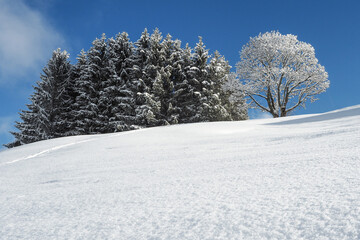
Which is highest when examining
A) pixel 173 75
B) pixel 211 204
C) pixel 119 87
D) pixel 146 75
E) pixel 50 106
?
pixel 173 75

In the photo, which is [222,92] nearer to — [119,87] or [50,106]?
[119,87]

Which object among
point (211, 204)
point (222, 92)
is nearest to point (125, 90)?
point (222, 92)

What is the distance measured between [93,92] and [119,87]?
8.49 feet

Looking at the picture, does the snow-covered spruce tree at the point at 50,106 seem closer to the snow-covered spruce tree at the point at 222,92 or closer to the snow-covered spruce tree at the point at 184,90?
the snow-covered spruce tree at the point at 184,90

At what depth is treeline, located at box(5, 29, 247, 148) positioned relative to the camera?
18.8 m

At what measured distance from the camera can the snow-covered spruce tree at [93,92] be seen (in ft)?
64.5

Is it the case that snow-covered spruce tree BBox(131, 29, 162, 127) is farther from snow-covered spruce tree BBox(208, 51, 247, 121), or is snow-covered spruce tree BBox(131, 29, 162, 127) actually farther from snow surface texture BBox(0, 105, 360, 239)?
snow surface texture BBox(0, 105, 360, 239)

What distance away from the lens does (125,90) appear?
18812 millimetres

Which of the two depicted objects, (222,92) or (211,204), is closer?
(211,204)

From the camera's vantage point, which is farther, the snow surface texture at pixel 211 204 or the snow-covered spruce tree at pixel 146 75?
the snow-covered spruce tree at pixel 146 75

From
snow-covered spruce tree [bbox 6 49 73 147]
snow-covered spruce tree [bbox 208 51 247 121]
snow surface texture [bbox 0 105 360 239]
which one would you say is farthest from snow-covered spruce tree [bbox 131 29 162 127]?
snow surface texture [bbox 0 105 360 239]

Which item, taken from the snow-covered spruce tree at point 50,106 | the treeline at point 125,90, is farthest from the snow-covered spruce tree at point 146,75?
the snow-covered spruce tree at point 50,106

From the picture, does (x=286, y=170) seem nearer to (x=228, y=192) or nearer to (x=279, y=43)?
(x=228, y=192)

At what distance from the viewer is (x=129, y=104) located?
19.2 metres
